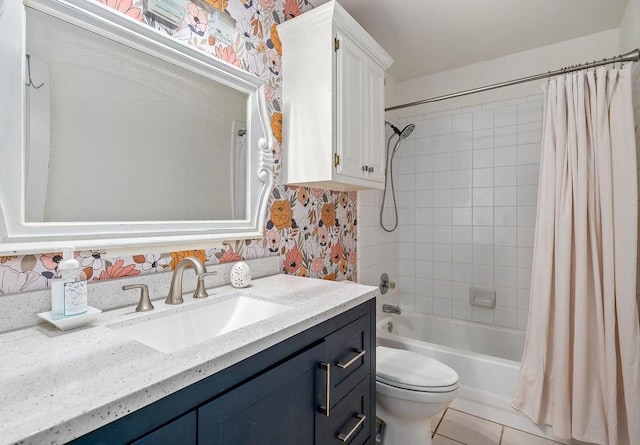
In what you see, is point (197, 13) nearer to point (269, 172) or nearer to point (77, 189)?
point (269, 172)

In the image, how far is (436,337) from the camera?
2641 mm

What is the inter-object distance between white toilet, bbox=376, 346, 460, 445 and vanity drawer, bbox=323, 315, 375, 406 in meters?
0.34

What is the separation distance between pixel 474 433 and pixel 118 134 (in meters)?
2.25

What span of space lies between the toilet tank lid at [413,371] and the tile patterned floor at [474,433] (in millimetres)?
497

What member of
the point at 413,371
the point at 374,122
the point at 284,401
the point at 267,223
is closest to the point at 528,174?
the point at 374,122

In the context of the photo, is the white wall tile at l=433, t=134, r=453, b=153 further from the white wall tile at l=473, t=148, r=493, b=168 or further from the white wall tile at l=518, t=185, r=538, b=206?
the white wall tile at l=518, t=185, r=538, b=206

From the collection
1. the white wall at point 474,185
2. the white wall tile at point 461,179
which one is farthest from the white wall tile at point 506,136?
the white wall tile at point 461,179

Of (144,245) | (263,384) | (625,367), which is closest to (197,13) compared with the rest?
(144,245)

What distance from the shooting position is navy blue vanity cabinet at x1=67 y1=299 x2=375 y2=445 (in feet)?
1.85

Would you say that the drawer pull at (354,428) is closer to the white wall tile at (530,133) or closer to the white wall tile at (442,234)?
the white wall tile at (442,234)

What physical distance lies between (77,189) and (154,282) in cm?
37

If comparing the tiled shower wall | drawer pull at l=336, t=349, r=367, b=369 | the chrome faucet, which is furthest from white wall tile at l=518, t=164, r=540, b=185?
the chrome faucet

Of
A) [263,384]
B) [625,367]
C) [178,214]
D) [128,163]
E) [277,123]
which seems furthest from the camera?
[277,123]

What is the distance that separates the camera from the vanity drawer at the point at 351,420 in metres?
0.98
